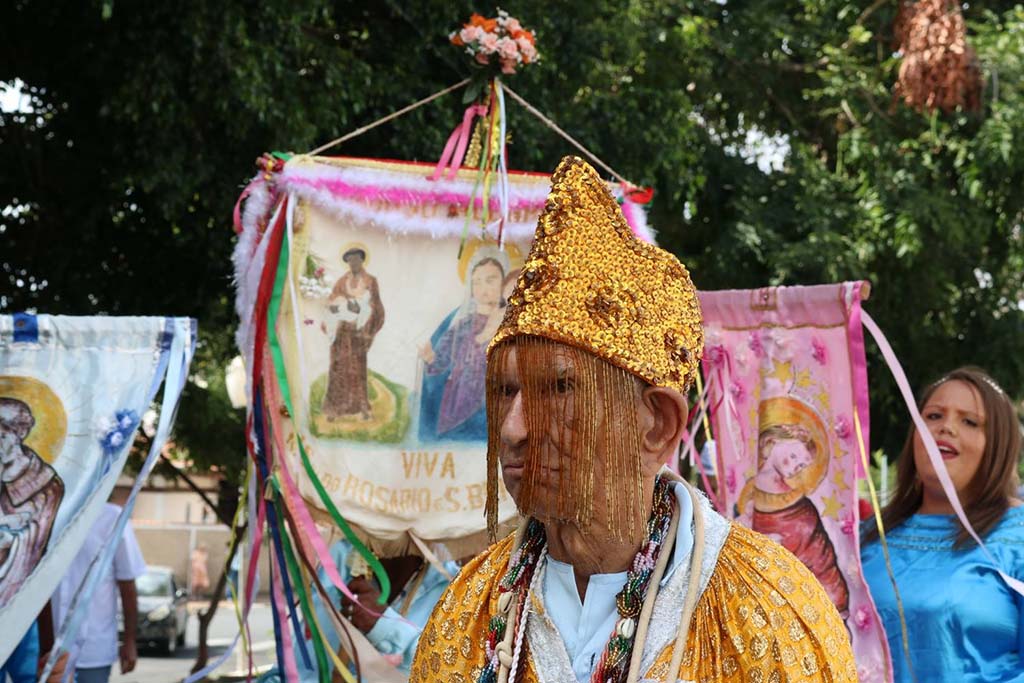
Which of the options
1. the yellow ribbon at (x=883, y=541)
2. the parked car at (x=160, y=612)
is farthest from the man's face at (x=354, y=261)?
the parked car at (x=160, y=612)

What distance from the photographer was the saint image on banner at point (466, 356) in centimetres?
444

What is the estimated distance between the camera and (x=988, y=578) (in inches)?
160

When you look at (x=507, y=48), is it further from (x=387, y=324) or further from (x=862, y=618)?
(x=862, y=618)

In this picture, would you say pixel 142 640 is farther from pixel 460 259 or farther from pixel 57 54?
pixel 460 259

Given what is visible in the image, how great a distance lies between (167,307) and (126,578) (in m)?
2.74

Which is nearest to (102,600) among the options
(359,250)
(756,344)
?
(359,250)

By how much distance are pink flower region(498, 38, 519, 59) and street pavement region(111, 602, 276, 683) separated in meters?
7.00

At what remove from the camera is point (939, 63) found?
28.7ft

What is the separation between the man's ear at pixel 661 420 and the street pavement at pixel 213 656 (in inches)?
351

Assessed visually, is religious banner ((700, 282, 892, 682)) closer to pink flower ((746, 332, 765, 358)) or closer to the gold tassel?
pink flower ((746, 332, 765, 358))

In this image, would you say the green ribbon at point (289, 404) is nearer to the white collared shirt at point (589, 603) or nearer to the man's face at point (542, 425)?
the white collared shirt at point (589, 603)

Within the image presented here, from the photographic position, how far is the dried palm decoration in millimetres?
8711

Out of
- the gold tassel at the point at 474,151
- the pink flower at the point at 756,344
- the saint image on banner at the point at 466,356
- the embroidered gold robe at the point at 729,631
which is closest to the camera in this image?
the embroidered gold robe at the point at 729,631

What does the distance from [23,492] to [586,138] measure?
5.01m
